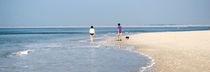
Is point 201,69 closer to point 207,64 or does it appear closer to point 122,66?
point 207,64

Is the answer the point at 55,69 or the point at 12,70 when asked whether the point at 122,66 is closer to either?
the point at 55,69

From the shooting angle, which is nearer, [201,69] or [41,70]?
[201,69]

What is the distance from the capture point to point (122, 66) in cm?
1147

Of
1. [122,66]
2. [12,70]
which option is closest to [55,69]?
[12,70]

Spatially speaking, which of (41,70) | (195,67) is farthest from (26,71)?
(195,67)

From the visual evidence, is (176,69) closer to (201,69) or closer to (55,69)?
(201,69)

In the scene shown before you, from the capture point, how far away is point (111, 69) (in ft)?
35.1

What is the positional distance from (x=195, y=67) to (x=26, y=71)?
247 inches

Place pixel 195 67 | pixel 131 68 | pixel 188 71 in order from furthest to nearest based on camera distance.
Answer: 1. pixel 131 68
2. pixel 195 67
3. pixel 188 71

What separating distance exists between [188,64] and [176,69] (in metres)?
1.27

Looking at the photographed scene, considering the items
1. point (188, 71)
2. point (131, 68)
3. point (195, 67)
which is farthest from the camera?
point (131, 68)

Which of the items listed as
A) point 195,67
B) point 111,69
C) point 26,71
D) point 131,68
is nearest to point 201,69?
point 195,67

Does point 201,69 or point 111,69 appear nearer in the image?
point 201,69

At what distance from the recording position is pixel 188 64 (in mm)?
11039
